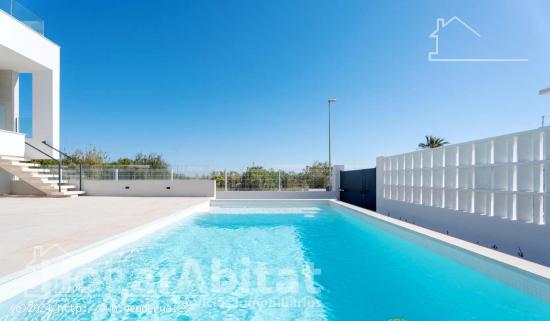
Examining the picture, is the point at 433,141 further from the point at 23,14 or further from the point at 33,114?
the point at 23,14

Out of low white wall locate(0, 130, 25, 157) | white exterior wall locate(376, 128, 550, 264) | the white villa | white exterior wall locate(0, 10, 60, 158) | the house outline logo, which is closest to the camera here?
white exterior wall locate(376, 128, 550, 264)

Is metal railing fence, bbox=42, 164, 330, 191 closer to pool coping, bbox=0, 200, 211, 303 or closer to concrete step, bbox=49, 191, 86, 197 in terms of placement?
concrete step, bbox=49, 191, 86, 197

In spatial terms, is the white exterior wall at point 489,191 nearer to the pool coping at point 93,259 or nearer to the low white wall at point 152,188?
the pool coping at point 93,259

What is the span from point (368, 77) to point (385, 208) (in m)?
9.32

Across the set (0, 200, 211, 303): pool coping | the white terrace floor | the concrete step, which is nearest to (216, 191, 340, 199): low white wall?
the concrete step

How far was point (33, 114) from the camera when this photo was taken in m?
14.2

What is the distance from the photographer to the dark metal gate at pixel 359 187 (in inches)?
404

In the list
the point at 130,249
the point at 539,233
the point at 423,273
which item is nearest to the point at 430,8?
the point at 539,233

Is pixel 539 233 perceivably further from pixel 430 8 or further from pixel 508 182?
pixel 430 8

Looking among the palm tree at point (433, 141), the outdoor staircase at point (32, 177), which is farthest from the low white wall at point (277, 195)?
the palm tree at point (433, 141)

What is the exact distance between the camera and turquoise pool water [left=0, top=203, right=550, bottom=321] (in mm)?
2950

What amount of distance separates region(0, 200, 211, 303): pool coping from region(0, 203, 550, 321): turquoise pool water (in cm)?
9

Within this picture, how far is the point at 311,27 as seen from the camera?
14.7 m

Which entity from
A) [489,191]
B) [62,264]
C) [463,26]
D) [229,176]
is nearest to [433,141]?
[229,176]
